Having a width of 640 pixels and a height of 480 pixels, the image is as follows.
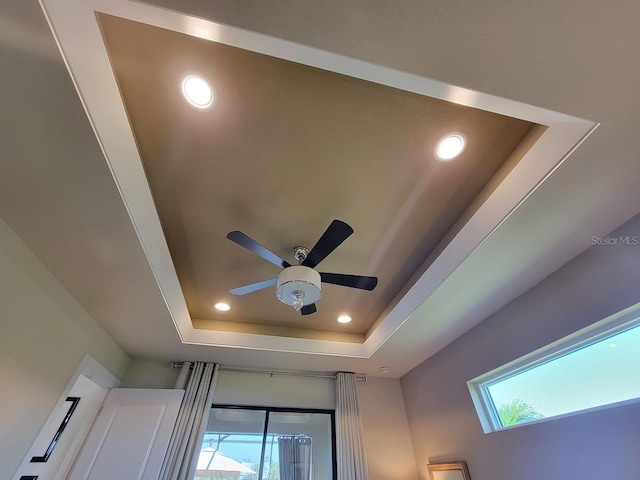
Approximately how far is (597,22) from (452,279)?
1.61 metres

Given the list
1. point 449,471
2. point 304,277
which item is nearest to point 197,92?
point 304,277

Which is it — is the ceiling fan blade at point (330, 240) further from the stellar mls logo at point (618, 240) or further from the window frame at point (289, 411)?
the window frame at point (289, 411)

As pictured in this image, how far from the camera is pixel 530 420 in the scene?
2.37 metres

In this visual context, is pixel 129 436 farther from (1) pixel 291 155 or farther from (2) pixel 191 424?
(1) pixel 291 155

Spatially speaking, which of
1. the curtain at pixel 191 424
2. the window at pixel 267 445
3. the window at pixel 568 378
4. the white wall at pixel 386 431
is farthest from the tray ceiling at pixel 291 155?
the white wall at pixel 386 431

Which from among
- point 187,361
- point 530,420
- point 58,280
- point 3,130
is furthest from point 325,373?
point 3,130

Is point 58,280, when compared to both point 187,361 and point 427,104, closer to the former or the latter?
point 187,361

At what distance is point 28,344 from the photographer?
2.03 meters

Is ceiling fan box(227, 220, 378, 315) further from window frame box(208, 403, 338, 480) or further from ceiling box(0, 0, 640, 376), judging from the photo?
window frame box(208, 403, 338, 480)

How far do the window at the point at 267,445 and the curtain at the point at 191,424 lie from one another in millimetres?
203

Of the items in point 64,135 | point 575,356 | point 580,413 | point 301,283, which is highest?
point 64,135

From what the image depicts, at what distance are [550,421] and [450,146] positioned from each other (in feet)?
6.50

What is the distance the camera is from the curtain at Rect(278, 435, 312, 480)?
3316 millimetres

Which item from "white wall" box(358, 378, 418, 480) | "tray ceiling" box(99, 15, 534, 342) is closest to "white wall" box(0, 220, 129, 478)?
"tray ceiling" box(99, 15, 534, 342)
